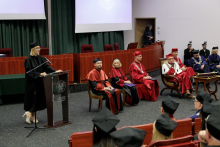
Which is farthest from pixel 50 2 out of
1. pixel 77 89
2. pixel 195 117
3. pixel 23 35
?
pixel 195 117

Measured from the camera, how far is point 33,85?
5.26 meters

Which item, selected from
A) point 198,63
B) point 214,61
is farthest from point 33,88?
point 214,61

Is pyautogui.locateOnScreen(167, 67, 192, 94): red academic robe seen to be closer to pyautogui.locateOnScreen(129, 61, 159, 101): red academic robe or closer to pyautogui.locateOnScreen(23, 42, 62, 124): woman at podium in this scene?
pyautogui.locateOnScreen(129, 61, 159, 101): red academic robe

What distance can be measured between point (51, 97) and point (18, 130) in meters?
0.88

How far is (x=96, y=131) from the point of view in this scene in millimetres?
2168

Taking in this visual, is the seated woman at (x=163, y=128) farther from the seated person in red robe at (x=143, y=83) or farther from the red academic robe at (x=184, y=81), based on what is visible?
the red academic robe at (x=184, y=81)

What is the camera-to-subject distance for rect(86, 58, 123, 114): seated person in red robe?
609 cm

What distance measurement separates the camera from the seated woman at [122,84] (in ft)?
22.0

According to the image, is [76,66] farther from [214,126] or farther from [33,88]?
[214,126]

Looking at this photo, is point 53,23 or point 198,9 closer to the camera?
point 53,23

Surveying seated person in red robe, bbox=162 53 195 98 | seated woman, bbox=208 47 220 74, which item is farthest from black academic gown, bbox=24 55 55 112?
seated woman, bbox=208 47 220 74

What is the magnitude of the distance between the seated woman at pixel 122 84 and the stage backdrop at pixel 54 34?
4.86 meters

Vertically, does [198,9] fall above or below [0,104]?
above

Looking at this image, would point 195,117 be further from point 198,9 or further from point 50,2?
point 198,9
